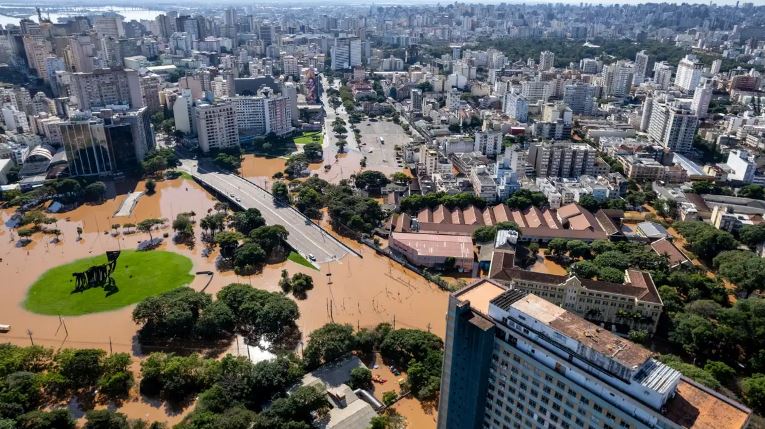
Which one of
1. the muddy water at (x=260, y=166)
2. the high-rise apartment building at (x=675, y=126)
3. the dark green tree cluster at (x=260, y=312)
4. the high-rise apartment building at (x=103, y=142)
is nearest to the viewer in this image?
the dark green tree cluster at (x=260, y=312)

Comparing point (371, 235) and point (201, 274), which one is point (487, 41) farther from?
point (201, 274)

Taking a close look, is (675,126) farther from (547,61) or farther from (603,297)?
(547,61)

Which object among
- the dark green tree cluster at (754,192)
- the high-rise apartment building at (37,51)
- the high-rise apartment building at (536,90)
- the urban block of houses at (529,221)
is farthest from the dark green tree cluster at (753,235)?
the high-rise apartment building at (37,51)

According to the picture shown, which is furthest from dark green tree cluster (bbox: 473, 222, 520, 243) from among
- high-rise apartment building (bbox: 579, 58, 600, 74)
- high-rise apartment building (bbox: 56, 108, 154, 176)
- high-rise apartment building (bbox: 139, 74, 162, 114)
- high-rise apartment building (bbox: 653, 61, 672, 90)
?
high-rise apartment building (bbox: 579, 58, 600, 74)

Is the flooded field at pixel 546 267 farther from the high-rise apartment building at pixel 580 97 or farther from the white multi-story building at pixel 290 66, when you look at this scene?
the white multi-story building at pixel 290 66

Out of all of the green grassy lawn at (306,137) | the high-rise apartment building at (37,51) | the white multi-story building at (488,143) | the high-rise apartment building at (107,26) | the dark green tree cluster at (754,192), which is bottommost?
the green grassy lawn at (306,137)

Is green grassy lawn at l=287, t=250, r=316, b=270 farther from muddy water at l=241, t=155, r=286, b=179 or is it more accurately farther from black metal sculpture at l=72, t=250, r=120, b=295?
muddy water at l=241, t=155, r=286, b=179
